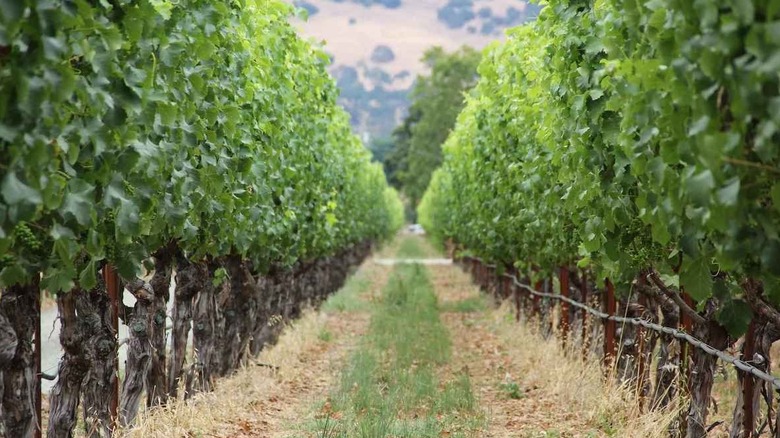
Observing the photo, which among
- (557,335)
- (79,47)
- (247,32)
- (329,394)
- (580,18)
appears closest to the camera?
(79,47)

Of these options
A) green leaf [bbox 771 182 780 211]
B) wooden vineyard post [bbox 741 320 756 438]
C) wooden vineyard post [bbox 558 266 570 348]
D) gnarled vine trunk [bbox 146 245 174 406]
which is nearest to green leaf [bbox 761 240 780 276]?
green leaf [bbox 771 182 780 211]

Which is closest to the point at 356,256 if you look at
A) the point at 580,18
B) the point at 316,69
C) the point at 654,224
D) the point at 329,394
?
the point at 316,69

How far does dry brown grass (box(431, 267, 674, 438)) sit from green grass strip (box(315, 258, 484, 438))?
293 millimetres

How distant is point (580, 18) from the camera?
23.9 feet

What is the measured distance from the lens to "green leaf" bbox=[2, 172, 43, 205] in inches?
142

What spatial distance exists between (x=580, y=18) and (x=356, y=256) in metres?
28.5

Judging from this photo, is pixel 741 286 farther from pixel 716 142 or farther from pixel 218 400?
pixel 218 400

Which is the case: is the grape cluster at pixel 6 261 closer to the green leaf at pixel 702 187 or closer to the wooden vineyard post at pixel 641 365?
the green leaf at pixel 702 187

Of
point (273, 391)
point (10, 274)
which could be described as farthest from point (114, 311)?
point (273, 391)

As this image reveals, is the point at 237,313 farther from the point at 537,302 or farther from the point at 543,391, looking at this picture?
the point at 537,302

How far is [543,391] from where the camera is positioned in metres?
10.7

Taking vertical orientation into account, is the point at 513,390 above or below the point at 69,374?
below

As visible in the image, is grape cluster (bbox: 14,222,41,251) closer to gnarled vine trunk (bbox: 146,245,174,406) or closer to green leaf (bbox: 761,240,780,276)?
green leaf (bbox: 761,240,780,276)

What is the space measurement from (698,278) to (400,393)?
583 cm
